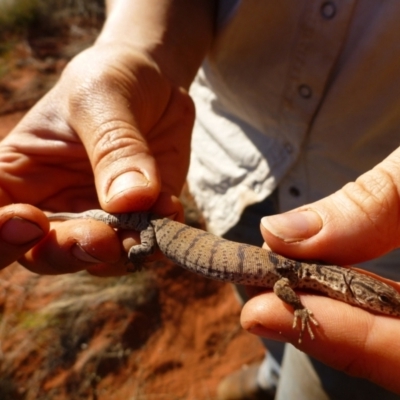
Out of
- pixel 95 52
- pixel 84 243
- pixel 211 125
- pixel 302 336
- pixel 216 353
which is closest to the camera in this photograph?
pixel 302 336

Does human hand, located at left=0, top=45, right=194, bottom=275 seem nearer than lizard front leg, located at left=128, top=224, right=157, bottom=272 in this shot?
Yes

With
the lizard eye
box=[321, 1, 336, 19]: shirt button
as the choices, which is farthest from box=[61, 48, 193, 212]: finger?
the lizard eye

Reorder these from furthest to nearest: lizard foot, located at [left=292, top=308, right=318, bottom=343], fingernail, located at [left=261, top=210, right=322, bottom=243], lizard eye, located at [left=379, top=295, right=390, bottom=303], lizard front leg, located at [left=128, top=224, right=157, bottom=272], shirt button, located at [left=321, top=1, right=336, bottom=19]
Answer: lizard front leg, located at [left=128, top=224, right=157, bottom=272] < shirt button, located at [left=321, top=1, right=336, bottom=19] < lizard eye, located at [left=379, top=295, right=390, bottom=303] < fingernail, located at [left=261, top=210, right=322, bottom=243] < lizard foot, located at [left=292, top=308, right=318, bottom=343]

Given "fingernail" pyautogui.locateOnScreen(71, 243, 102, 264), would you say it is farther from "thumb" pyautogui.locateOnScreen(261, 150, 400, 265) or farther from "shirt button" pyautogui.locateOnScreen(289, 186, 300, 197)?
"shirt button" pyautogui.locateOnScreen(289, 186, 300, 197)

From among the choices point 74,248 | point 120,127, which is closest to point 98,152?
point 120,127

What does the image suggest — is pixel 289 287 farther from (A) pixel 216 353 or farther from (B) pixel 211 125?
(A) pixel 216 353

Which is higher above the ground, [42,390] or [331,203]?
[331,203]

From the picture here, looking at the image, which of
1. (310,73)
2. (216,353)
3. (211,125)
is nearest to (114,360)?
(216,353)
